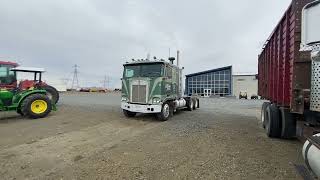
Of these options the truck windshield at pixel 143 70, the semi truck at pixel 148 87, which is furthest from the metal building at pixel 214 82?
the truck windshield at pixel 143 70

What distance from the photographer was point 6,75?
13.8 m

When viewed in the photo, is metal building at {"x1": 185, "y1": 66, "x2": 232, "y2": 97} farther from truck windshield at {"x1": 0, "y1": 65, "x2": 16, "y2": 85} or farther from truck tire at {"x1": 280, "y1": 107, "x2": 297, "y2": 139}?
truck tire at {"x1": 280, "y1": 107, "x2": 297, "y2": 139}

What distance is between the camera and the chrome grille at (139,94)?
11.5 metres

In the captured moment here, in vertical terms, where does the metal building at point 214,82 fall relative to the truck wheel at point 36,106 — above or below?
above

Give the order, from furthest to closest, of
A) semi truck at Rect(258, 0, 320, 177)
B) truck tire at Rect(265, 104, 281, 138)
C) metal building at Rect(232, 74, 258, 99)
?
metal building at Rect(232, 74, 258, 99) < truck tire at Rect(265, 104, 281, 138) < semi truck at Rect(258, 0, 320, 177)

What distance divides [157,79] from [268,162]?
6713 millimetres

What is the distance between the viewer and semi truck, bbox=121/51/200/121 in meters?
11.3

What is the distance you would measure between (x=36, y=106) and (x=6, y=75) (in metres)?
3.73

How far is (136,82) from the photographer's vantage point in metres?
11.7

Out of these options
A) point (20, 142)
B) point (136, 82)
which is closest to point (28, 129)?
point (20, 142)

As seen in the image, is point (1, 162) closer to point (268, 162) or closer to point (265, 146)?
point (268, 162)

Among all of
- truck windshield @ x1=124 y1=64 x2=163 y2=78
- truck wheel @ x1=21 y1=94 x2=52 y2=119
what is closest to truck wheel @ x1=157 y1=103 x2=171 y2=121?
truck windshield @ x1=124 y1=64 x2=163 y2=78

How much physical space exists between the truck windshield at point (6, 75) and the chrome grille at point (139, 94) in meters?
7.04

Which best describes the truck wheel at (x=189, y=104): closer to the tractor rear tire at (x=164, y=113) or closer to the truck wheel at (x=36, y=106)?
the tractor rear tire at (x=164, y=113)
